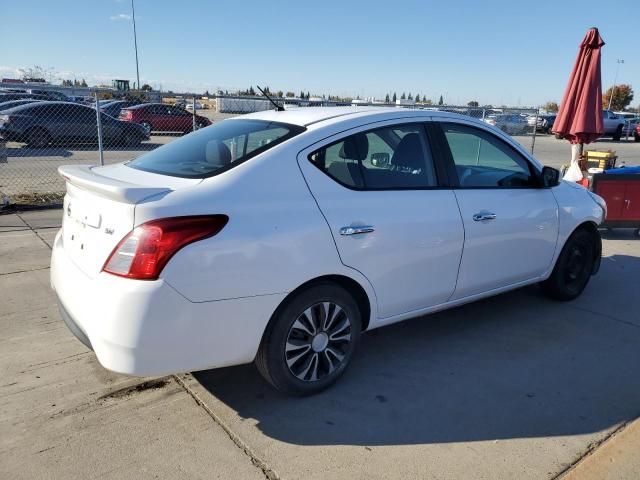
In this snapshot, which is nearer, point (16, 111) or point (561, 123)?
point (561, 123)

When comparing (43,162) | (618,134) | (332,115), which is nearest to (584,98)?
(332,115)

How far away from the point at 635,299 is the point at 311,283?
3647 millimetres

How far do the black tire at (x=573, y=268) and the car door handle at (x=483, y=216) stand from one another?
3.95ft

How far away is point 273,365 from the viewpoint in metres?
2.84

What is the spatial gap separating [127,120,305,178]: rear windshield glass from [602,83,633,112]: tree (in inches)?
3171

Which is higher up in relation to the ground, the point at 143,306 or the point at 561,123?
the point at 561,123

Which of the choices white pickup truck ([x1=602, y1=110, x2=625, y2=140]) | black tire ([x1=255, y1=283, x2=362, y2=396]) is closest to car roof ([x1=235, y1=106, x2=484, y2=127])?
black tire ([x1=255, y1=283, x2=362, y2=396])

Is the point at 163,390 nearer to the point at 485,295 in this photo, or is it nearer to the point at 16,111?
the point at 485,295

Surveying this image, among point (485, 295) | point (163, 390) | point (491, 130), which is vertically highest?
point (491, 130)

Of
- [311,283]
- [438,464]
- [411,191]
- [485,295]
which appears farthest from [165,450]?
[485,295]

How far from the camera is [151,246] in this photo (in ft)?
7.83

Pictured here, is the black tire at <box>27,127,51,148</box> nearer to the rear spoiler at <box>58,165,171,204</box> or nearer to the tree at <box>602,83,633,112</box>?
the rear spoiler at <box>58,165,171,204</box>

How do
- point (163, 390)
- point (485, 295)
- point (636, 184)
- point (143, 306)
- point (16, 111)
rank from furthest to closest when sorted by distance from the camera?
point (16, 111) < point (636, 184) < point (485, 295) < point (163, 390) < point (143, 306)

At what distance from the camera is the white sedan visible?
2453 millimetres
